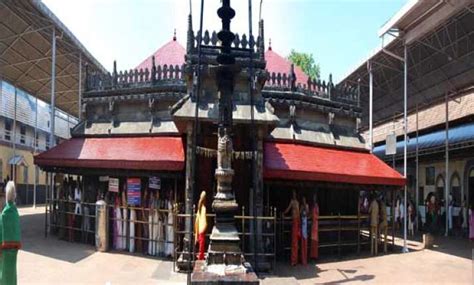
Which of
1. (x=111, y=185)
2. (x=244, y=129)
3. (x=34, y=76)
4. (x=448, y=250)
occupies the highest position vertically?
(x=34, y=76)

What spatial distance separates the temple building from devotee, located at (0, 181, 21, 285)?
12.7 feet

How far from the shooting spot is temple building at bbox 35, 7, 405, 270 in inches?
441

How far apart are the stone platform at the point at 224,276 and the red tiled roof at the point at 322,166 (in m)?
A: 6.04

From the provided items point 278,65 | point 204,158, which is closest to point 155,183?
point 204,158

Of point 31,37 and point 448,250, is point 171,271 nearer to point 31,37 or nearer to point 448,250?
point 448,250

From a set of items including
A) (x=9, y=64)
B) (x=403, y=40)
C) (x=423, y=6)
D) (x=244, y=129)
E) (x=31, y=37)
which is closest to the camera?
(x=244, y=129)

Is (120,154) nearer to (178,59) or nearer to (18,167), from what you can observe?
(178,59)

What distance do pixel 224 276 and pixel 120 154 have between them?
804 centimetres

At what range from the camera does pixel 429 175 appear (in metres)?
26.1

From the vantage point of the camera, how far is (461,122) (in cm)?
2361

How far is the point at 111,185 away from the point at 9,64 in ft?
38.1

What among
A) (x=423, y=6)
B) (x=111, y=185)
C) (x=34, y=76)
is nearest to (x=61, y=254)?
(x=111, y=185)

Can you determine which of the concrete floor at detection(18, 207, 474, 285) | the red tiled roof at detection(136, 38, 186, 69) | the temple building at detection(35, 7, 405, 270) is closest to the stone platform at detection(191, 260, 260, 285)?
the concrete floor at detection(18, 207, 474, 285)

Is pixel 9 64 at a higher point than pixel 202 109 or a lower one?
higher
